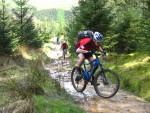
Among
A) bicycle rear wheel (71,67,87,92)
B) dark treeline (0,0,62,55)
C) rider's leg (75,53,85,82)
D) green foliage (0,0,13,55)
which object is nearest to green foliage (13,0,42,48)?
dark treeline (0,0,62,55)

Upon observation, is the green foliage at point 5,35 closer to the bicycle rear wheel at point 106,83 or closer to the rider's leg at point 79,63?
the rider's leg at point 79,63

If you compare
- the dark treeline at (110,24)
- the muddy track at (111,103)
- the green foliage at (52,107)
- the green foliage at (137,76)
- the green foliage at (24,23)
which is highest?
the green foliage at (52,107)

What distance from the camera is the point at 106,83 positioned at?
1074 centimetres

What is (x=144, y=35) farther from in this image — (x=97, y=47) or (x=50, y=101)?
(x=50, y=101)

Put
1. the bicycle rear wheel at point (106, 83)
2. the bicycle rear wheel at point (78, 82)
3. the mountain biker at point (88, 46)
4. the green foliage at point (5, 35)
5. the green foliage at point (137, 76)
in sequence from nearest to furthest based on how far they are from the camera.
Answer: the bicycle rear wheel at point (106, 83), the mountain biker at point (88, 46), the bicycle rear wheel at point (78, 82), the green foliage at point (137, 76), the green foliage at point (5, 35)

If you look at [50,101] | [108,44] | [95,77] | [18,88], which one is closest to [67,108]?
[50,101]

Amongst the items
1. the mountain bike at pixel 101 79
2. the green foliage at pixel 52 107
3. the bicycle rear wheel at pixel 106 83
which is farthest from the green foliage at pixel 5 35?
the green foliage at pixel 52 107

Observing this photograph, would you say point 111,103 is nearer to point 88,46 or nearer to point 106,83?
point 106,83

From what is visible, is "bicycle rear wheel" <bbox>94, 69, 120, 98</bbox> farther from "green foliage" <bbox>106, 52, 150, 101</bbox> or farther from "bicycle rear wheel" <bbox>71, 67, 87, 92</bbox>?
"green foliage" <bbox>106, 52, 150, 101</bbox>

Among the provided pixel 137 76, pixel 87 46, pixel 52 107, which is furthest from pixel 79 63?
pixel 52 107

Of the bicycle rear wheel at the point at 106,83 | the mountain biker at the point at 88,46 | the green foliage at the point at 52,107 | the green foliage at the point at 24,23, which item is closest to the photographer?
the green foliage at the point at 52,107

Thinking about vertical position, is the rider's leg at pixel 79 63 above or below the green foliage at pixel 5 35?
above

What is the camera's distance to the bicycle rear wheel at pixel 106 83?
34.9 ft

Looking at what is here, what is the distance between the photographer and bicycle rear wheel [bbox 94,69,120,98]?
1062 cm
